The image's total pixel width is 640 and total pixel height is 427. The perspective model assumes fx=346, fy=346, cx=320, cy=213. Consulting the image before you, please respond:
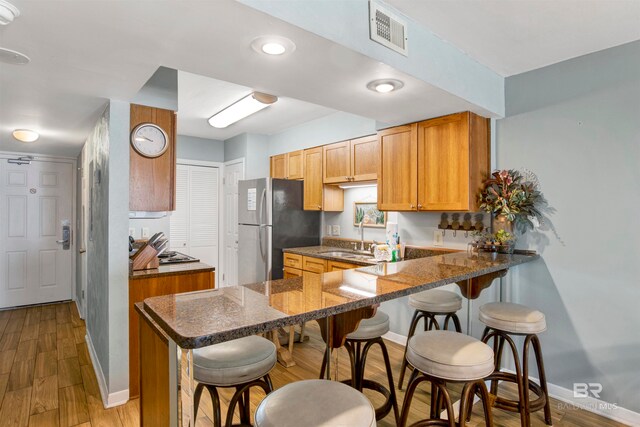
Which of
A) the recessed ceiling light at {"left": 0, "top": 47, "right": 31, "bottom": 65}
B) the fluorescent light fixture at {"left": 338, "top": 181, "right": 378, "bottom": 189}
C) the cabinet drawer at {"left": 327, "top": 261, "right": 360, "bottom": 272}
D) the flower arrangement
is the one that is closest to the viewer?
the recessed ceiling light at {"left": 0, "top": 47, "right": 31, "bottom": 65}

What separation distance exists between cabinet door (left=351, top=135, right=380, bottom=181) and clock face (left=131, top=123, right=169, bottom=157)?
6.29 feet

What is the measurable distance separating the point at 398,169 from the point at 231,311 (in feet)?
7.70

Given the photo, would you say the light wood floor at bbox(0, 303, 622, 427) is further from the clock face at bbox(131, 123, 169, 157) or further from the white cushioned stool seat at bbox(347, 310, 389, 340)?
the clock face at bbox(131, 123, 169, 157)

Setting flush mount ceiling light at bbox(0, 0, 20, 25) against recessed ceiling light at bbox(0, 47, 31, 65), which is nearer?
flush mount ceiling light at bbox(0, 0, 20, 25)

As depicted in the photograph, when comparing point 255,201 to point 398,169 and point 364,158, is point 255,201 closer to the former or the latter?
point 364,158

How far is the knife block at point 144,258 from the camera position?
254 centimetres

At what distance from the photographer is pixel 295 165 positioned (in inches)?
183

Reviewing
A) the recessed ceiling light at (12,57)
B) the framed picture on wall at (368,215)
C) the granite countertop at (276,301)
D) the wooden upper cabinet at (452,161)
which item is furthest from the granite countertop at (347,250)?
the recessed ceiling light at (12,57)

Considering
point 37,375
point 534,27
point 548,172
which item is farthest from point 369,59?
point 37,375

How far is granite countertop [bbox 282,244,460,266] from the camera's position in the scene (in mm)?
3254

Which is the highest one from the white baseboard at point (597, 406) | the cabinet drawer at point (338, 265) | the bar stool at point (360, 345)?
the cabinet drawer at point (338, 265)

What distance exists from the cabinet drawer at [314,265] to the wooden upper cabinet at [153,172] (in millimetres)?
1584

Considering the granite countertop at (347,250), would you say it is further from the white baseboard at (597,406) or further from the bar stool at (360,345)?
the bar stool at (360,345)

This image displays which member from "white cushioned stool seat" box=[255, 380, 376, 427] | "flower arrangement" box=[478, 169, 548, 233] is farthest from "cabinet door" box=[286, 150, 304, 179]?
"white cushioned stool seat" box=[255, 380, 376, 427]
